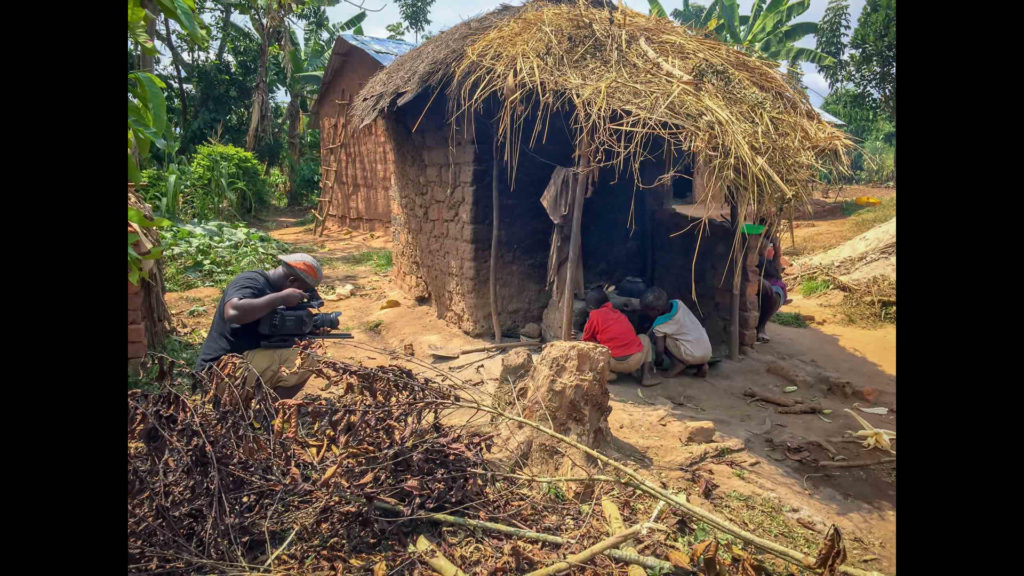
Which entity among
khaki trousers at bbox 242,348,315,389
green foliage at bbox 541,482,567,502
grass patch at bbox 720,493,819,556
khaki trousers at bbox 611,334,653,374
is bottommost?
grass patch at bbox 720,493,819,556

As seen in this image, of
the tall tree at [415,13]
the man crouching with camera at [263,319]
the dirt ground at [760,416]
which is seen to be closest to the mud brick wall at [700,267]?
the dirt ground at [760,416]

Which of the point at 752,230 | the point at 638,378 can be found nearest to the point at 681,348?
the point at 638,378

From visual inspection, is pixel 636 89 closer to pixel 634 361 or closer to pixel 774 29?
pixel 634 361

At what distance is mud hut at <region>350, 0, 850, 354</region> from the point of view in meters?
4.78

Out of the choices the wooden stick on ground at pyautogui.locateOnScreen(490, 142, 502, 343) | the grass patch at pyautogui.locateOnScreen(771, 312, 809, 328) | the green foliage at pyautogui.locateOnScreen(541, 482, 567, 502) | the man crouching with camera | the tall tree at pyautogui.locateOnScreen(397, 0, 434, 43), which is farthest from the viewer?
the tall tree at pyautogui.locateOnScreen(397, 0, 434, 43)

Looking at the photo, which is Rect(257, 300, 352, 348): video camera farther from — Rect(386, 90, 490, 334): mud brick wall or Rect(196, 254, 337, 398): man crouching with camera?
Rect(386, 90, 490, 334): mud brick wall

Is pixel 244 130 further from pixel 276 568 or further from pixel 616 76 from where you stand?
pixel 276 568

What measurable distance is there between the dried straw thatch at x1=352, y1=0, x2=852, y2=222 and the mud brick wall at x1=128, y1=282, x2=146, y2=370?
9.58ft

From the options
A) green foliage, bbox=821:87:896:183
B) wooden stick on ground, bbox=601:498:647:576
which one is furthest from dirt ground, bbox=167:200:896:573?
green foliage, bbox=821:87:896:183

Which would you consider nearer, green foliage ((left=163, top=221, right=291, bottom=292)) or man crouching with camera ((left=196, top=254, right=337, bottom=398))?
man crouching with camera ((left=196, top=254, right=337, bottom=398))

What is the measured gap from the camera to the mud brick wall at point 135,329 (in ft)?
16.3

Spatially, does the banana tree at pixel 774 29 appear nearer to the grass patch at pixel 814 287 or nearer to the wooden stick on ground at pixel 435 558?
the grass patch at pixel 814 287
